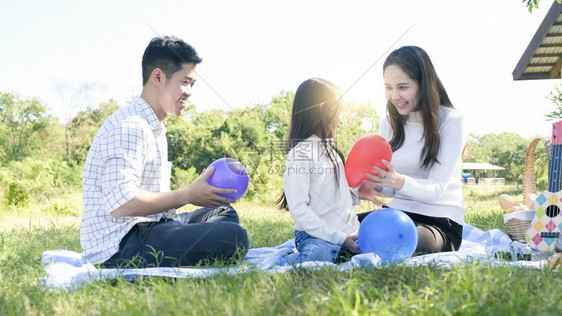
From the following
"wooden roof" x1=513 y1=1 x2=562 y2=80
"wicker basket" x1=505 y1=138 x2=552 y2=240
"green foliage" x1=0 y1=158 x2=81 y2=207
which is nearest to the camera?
"wicker basket" x1=505 y1=138 x2=552 y2=240

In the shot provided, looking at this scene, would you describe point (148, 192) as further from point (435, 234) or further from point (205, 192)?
point (435, 234)

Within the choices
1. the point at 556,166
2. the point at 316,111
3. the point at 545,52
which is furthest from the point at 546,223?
the point at 545,52

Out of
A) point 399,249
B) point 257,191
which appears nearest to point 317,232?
point 399,249

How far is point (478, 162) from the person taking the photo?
39688 millimetres

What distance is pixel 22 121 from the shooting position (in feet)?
71.8

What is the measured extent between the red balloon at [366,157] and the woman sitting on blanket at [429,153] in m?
0.09

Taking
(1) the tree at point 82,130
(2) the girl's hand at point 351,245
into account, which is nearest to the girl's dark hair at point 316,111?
(2) the girl's hand at point 351,245

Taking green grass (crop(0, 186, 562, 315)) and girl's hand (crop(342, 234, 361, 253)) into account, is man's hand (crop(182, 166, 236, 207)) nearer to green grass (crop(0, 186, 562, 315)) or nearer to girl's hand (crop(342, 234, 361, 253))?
green grass (crop(0, 186, 562, 315))

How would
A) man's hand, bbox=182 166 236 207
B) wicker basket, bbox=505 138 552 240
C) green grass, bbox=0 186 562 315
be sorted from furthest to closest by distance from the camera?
1. wicker basket, bbox=505 138 552 240
2. man's hand, bbox=182 166 236 207
3. green grass, bbox=0 186 562 315

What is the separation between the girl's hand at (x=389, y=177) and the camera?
3.22m

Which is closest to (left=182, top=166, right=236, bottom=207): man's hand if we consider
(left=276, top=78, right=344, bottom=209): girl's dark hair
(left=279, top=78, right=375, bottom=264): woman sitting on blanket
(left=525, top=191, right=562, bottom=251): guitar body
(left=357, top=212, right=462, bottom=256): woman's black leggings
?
(left=279, top=78, right=375, bottom=264): woman sitting on blanket

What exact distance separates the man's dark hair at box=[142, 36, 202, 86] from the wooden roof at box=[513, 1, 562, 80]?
7688 mm

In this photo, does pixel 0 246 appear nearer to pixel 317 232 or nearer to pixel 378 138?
pixel 317 232

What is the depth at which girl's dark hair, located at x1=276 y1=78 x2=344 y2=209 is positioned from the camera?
3.31m
